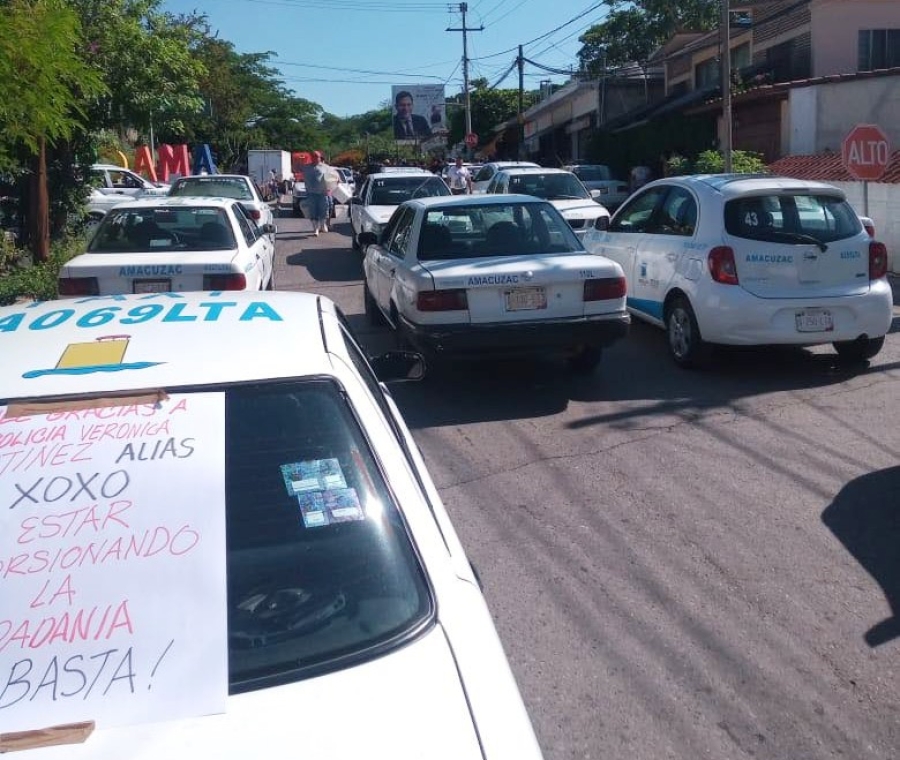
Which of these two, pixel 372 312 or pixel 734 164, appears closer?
pixel 372 312

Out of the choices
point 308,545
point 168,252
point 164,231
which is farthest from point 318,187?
point 308,545

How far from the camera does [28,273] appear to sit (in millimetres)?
13680

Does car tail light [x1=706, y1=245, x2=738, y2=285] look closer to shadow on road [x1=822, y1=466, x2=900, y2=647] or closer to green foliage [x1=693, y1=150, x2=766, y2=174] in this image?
shadow on road [x1=822, y1=466, x2=900, y2=647]

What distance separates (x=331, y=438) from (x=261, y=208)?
16.1 metres

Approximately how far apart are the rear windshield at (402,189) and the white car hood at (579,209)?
220 centimetres

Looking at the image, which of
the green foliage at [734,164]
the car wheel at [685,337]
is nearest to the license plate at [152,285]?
the car wheel at [685,337]

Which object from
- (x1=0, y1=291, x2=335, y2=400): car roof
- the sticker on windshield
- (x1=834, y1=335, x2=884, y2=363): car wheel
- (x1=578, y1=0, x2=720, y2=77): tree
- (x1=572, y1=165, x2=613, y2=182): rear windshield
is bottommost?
(x1=834, y1=335, x2=884, y2=363): car wheel

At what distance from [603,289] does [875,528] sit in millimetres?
3089

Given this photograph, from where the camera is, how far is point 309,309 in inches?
140

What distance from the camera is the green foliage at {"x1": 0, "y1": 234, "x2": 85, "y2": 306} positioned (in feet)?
42.4

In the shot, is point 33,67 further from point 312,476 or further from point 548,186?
point 548,186

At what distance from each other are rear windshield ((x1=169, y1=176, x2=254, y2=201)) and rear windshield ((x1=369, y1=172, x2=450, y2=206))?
2484 mm

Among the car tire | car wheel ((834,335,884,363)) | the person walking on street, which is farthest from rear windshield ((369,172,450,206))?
car wheel ((834,335,884,363))

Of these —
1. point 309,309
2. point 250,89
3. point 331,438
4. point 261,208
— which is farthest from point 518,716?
point 250,89
